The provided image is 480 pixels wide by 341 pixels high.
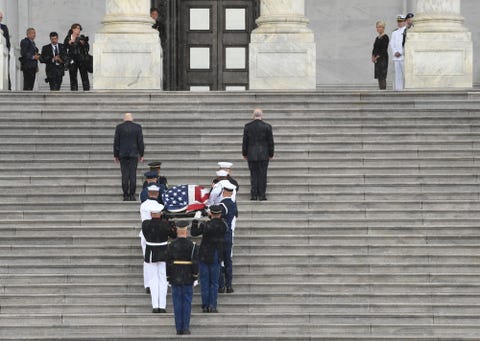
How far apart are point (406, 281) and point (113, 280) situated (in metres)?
4.84

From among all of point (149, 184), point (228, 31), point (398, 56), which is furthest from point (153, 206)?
point (228, 31)

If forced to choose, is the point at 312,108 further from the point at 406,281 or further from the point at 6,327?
the point at 6,327

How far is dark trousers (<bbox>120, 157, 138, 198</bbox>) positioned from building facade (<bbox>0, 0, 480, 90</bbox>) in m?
13.4

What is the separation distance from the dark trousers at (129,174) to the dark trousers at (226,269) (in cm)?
337

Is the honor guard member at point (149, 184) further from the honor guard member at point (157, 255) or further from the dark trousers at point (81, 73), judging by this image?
the dark trousers at point (81, 73)

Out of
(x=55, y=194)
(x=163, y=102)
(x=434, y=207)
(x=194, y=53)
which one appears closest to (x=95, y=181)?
(x=55, y=194)

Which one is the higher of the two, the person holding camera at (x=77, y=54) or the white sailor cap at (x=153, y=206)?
the person holding camera at (x=77, y=54)

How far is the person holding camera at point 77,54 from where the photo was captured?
43147 mm

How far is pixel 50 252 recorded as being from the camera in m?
34.0

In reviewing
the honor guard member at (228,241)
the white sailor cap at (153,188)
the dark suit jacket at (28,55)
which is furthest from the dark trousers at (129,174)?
the dark suit jacket at (28,55)

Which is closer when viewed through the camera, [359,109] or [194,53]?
[359,109]

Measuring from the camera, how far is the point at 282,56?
42.2m

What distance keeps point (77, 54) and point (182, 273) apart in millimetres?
13022

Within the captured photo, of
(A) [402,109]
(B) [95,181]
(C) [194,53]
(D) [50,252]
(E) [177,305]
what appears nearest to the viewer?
(E) [177,305]
